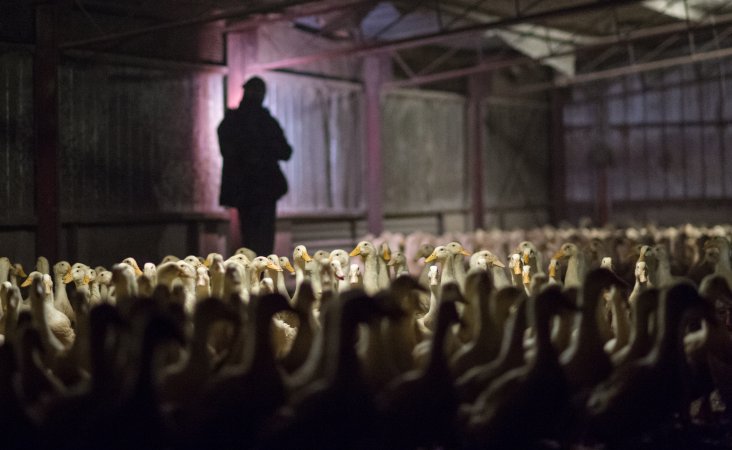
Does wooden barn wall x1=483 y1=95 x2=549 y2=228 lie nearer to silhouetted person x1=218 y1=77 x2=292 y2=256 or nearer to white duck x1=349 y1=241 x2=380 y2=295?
silhouetted person x1=218 y1=77 x2=292 y2=256

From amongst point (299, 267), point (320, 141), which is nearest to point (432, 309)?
point (299, 267)

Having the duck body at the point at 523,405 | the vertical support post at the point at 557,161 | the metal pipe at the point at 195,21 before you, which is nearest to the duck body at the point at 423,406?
the duck body at the point at 523,405

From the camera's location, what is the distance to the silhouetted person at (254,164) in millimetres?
11148

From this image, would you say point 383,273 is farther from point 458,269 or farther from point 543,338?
point 543,338

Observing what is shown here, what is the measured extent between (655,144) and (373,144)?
26.3ft

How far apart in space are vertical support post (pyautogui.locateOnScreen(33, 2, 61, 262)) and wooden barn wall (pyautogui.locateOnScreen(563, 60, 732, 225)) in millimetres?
12921

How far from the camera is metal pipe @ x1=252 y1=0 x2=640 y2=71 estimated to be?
1020 cm

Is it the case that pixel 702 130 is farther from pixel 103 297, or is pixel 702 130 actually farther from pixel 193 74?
pixel 103 297

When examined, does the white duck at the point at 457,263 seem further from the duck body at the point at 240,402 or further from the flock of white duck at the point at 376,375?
the duck body at the point at 240,402

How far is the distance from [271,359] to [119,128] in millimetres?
7931

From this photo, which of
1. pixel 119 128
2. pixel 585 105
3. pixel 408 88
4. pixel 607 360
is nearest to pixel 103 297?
pixel 607 360

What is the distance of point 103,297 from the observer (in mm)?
7535

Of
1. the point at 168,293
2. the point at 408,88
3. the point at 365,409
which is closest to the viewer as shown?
the point at 365,409

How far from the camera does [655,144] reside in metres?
21.2
